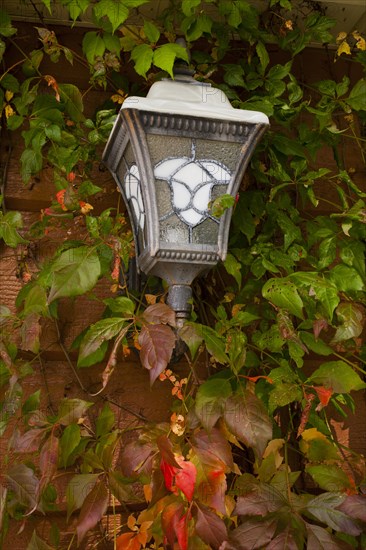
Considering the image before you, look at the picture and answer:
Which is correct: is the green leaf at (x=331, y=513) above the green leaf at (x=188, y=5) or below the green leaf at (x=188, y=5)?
below

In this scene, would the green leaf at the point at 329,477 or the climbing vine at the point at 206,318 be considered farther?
the green leaf at the point at 329,477

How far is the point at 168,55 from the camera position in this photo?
1.31 meters

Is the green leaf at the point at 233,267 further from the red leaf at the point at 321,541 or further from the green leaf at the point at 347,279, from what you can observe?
the red leaf at the point at 321,541

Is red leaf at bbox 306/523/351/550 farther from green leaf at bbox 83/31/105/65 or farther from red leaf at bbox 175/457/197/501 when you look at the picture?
green leaf at bbox 83/31/105/65

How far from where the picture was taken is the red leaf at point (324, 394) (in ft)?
4.15

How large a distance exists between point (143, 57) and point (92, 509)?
2.83ft

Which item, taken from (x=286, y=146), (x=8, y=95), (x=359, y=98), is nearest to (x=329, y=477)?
(x=286, y=146)

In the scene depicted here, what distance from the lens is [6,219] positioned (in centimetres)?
134

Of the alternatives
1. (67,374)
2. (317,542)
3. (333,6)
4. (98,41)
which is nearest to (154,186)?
(98,41)

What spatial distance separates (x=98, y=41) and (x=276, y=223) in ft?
1.79

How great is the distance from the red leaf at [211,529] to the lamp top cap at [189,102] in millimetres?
676

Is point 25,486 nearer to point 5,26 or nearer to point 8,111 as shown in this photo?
point 8,111

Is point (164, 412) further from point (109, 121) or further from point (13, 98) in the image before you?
point (13, 98)

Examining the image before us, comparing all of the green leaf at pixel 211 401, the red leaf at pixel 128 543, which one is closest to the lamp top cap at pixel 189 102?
the green leaf at pixel 211 401
